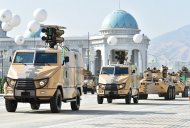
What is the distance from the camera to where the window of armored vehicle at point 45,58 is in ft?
86.9

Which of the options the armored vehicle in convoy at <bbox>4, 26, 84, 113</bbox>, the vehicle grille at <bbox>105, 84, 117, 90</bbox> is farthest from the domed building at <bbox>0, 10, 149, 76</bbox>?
the armored vehicle in convoy at <bbox>4, 26, 84, 113</bbox>

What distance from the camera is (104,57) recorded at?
170 metres

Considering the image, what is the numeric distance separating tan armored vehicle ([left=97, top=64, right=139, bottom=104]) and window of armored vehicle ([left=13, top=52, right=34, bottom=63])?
36.8 ft

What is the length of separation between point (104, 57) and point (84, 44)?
25.4 ft

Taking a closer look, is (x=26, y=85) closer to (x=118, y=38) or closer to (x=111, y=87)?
(x=111, y=87)

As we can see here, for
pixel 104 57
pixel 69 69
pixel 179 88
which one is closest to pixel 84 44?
pixel 104 57

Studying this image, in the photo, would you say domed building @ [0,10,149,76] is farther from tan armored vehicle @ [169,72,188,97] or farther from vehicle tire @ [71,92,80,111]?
vehicle tire @ [71,92,80,111]

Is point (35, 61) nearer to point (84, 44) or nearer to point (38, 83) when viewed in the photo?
point (38, 83)

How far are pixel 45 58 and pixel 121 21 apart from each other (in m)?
145

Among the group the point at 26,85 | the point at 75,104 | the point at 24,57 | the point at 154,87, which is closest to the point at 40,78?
the point at 26,85

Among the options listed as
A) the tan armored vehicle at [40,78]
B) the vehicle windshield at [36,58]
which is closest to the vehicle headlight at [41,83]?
the tan armored vehicle at [40,78]

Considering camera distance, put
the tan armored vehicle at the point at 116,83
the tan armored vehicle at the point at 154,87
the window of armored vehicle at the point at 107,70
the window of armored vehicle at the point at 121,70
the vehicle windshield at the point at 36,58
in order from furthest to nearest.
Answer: the tan armored vehicle at the point at 154,87 < the window of armored vehicle at the point at 107,70 < the window of armored vehicle at the point at 121,70 < the tan armored vehicle at the point at 116,83 < the vehicle windshield at the point at 36,58

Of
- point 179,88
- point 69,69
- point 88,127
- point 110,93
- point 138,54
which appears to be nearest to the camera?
point 88,127

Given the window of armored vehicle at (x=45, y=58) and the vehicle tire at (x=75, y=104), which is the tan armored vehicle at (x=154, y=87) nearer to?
the vehicle tire at (x=75, y=104)
